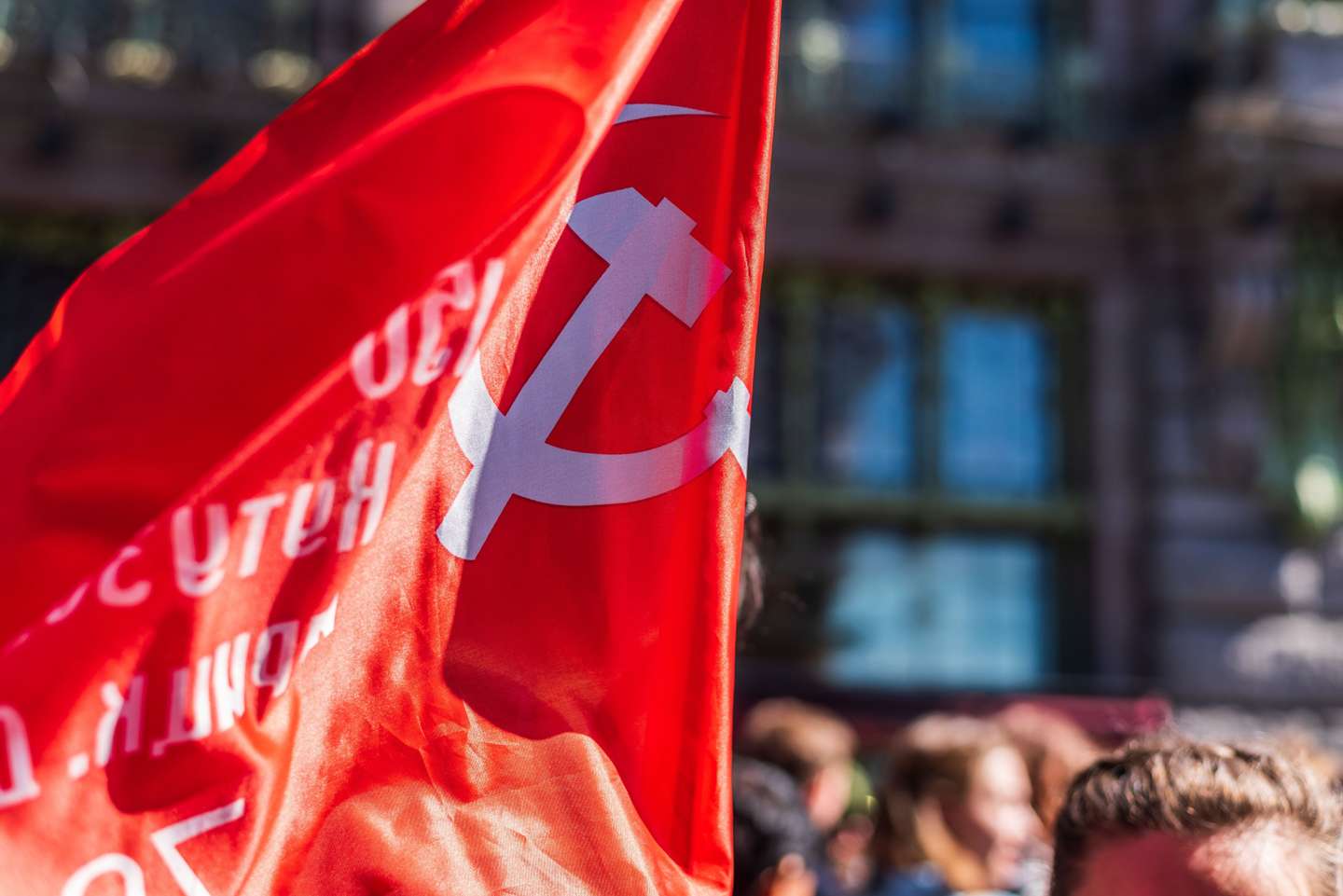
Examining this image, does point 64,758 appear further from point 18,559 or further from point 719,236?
point 719,236

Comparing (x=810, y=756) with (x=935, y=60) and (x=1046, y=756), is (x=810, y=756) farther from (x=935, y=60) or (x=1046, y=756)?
(x=935, y=60)

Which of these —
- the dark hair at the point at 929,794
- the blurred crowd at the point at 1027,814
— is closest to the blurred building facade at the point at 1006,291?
the blurred crowd at the point at 1027,814

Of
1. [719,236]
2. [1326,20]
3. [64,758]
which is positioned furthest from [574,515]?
[1326,20]

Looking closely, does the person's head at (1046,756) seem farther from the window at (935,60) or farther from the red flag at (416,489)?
the window at (935,60)

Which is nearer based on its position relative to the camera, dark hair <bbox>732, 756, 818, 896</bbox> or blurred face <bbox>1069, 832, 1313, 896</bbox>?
blurred face <bbox>1069, 832, 1313, 896</bbox>

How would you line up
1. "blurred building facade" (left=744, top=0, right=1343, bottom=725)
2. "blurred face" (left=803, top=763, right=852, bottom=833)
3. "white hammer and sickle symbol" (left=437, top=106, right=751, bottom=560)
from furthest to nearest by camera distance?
"blurred building facade" (left=744, top=0, right=1343, bottom=725) → "blurred face" (left=803, top=763, right=852, bottom=833) → "white hammer and sickle symbol" (left=437, top=106, right=751, bottom=560)

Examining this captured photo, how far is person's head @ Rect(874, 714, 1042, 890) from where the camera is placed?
147 inches

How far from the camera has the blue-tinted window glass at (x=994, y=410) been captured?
10.1m

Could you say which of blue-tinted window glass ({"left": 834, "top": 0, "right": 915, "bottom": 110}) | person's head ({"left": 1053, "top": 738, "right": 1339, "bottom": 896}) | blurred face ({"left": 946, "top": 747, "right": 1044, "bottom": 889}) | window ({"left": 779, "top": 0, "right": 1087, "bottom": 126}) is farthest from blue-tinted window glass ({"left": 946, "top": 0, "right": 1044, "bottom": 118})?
person's head ({"left": 1053, "top": 738, "right": 1339, "bottom": 896})

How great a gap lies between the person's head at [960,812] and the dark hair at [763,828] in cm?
34

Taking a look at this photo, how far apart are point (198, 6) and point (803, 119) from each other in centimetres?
373

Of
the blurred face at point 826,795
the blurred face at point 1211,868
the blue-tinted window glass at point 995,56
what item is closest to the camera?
the blurred face at point 1211,868

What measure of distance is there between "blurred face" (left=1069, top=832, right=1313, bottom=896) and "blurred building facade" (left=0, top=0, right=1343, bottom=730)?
7452mm

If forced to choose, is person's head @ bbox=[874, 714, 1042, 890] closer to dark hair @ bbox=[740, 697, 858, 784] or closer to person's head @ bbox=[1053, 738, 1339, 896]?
dark hair @ bbox=[740, 697, 858, 784]
